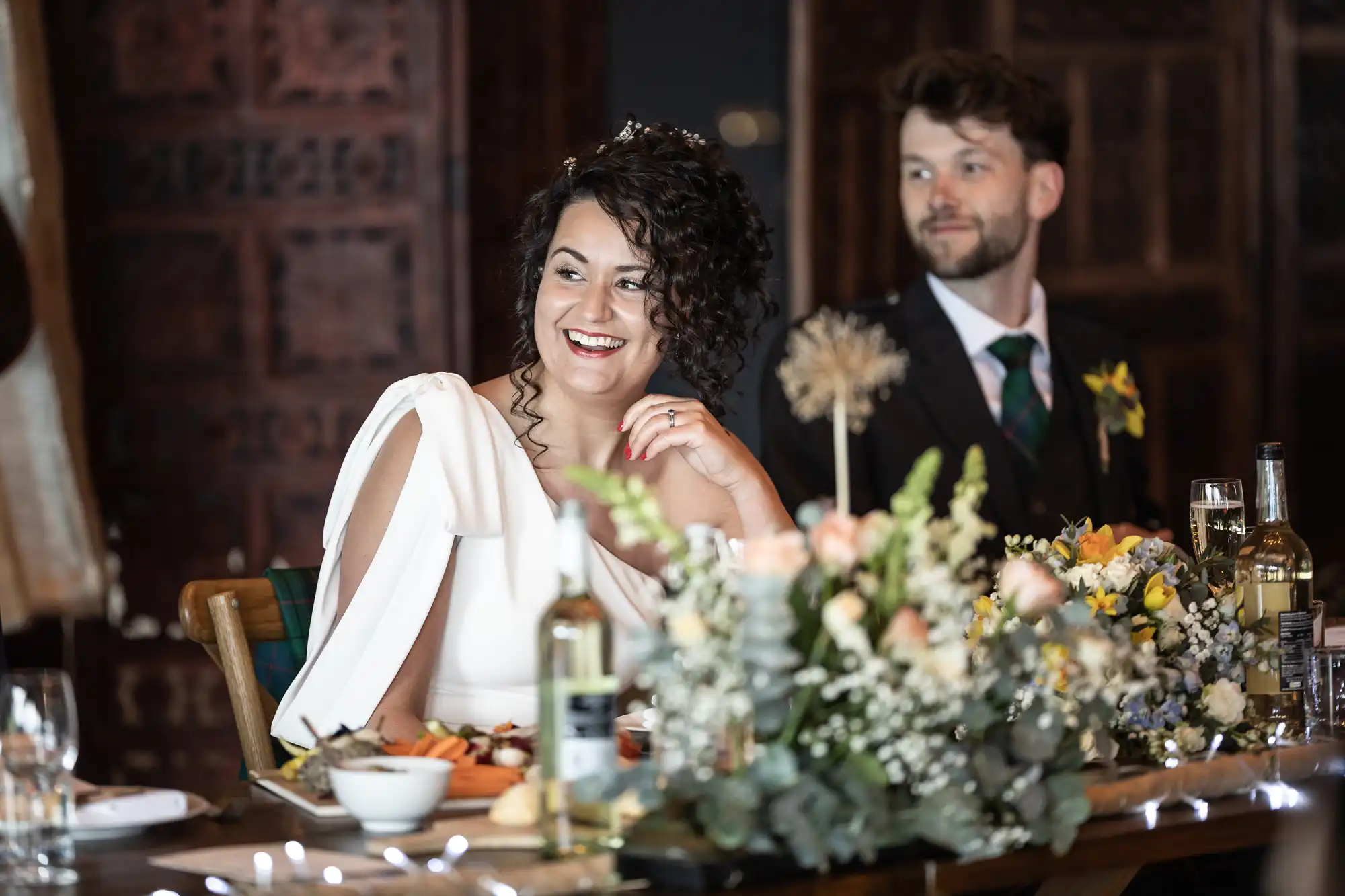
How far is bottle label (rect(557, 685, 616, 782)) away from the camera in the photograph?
1.37 m

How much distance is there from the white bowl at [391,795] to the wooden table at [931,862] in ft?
0.09

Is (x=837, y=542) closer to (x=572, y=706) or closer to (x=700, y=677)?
(x=700, y=677)

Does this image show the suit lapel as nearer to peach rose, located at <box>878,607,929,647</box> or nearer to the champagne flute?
the champagne flute

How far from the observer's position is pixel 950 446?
335 centimetres

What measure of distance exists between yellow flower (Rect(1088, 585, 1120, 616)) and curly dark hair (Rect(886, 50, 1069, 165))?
1856 millimetres

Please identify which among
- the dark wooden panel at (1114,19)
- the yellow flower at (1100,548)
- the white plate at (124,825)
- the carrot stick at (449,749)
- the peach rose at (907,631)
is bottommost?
the white plate at (124,825)

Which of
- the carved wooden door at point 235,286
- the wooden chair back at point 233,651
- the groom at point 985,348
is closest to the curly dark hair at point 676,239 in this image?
the wooden chair back at point 233,651

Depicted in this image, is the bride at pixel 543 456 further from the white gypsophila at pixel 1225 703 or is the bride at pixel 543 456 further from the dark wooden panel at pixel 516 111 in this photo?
the dark wooden panel at pixel 516 111

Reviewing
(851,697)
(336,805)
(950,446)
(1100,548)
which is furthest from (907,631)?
(950,446)

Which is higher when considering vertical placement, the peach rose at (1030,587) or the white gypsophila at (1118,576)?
the peach rose at (1030,587)

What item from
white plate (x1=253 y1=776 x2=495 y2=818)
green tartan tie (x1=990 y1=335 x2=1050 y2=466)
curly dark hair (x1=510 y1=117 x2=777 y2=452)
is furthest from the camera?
green tartan tie (x1=990 y1=335 x2=1050 y2=466)

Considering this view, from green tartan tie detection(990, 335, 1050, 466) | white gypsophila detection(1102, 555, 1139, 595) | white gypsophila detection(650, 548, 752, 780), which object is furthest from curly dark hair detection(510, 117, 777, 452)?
white gypsophila detection(650, 548, 752, 780)

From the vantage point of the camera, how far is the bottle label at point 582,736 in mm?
1368

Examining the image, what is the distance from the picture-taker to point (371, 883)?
1311 millimetres
